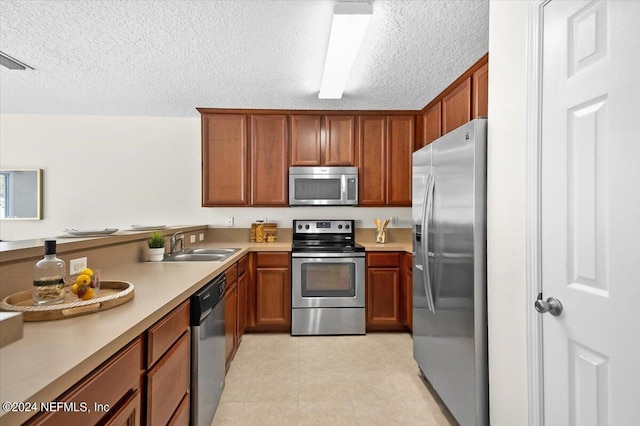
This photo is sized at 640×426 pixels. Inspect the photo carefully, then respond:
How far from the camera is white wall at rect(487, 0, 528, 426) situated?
4.32 feet

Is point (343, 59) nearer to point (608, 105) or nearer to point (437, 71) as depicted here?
point (437, 71)

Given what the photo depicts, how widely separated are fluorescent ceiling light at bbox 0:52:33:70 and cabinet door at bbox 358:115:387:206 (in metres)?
2.99

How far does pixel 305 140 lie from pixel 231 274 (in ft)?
5.74

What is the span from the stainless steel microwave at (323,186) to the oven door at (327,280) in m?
0.64

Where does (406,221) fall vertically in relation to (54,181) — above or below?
below

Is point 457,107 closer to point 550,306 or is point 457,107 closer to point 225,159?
point 550,306

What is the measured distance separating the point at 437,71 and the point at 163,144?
3.14 meters

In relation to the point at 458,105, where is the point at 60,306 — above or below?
below

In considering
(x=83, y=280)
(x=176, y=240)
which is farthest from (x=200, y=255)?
(x=83, y=280)

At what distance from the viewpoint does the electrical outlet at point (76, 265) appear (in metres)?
1.58

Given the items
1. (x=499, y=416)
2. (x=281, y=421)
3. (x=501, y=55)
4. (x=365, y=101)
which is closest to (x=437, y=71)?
(x=365, y=101)

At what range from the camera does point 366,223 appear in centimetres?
389

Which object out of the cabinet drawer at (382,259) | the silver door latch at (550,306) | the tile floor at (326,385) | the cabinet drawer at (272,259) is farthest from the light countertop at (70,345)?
the cabinet drawer at (382,259)

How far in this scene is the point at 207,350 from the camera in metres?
1.70
